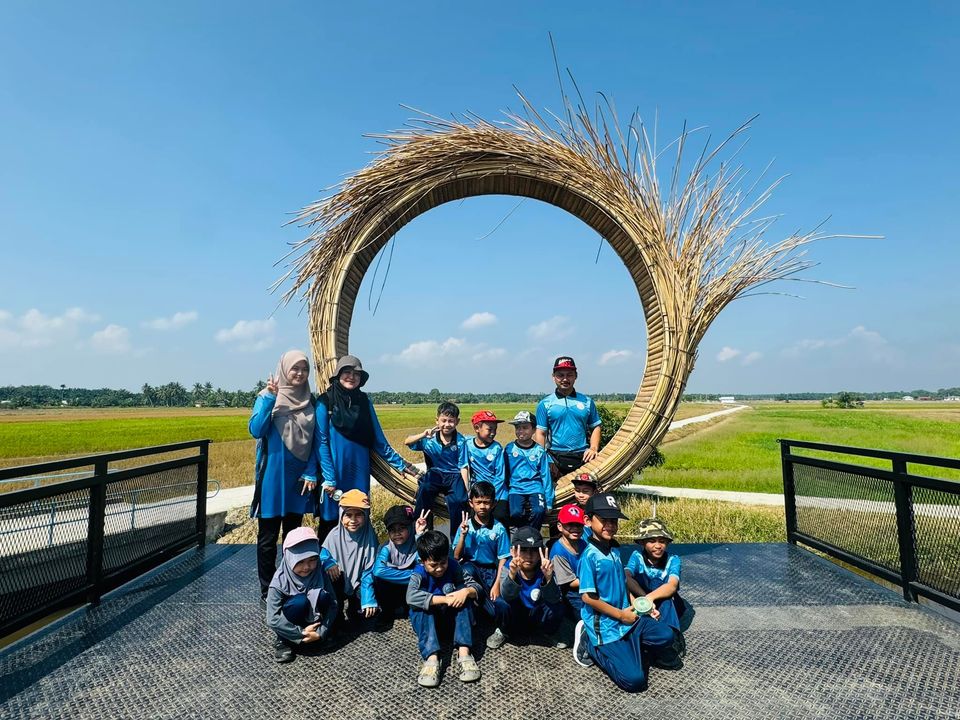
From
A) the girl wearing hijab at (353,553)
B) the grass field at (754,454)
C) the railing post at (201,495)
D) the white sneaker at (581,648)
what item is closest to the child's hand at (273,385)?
the girl wearing hijab at (353,553)

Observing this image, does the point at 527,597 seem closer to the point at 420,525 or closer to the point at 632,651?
the point at 632,651

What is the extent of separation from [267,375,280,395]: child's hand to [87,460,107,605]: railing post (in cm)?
105

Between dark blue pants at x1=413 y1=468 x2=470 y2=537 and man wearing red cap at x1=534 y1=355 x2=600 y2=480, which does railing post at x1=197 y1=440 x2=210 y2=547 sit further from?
man wearing red cap at x1=534 y1=355 x2=600 y2=480

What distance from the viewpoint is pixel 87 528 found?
2.82 meters

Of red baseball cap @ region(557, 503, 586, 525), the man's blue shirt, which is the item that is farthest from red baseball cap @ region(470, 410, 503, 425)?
red baseball cap @ region(557, 503, 586, 525)

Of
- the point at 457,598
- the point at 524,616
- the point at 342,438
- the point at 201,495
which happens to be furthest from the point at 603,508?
the point at 201,495

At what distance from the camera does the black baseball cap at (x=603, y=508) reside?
2412mm

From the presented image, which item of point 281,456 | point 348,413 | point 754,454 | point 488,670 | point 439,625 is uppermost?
point 348,413

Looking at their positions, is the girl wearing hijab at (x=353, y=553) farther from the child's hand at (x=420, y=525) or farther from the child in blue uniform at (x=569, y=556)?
the child in blue uniform at (x=569, y=556)

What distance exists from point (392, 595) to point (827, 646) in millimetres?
2044

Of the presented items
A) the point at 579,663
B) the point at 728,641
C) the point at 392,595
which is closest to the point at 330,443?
the point at 392,595

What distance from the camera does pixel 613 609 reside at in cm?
219

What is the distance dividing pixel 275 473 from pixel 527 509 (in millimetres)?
1492

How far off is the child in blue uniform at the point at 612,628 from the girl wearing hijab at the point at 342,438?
1.45 m
